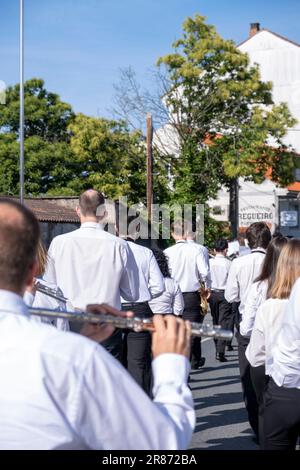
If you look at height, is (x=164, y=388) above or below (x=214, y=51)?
below

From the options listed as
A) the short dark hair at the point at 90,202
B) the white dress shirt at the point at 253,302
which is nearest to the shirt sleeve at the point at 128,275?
the short dark hair at the point at 90,202

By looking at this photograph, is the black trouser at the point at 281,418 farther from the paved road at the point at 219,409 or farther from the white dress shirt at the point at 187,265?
the white dress shirt at the point at 187,265

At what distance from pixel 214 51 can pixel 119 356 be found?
34.1m

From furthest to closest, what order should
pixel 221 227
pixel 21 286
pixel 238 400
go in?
pixel 221 227 → pixel 238 400 → pixel 21 286

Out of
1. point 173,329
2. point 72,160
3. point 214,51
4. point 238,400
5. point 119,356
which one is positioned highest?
point 214,51

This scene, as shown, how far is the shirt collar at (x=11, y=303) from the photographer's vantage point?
217 centimetres

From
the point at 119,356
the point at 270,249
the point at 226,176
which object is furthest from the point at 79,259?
the point at 226,176

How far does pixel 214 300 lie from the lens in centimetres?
1352

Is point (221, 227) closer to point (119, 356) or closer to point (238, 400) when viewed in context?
point (238, 400)

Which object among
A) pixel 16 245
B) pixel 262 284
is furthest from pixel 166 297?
pixel 16 245

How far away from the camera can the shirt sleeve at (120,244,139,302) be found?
662 cm

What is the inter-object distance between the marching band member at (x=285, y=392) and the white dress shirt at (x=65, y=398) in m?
2.51

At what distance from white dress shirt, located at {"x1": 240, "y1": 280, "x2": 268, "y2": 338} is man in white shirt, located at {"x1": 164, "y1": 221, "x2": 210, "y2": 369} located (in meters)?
4.14

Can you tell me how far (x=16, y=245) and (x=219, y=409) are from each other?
6989mm
